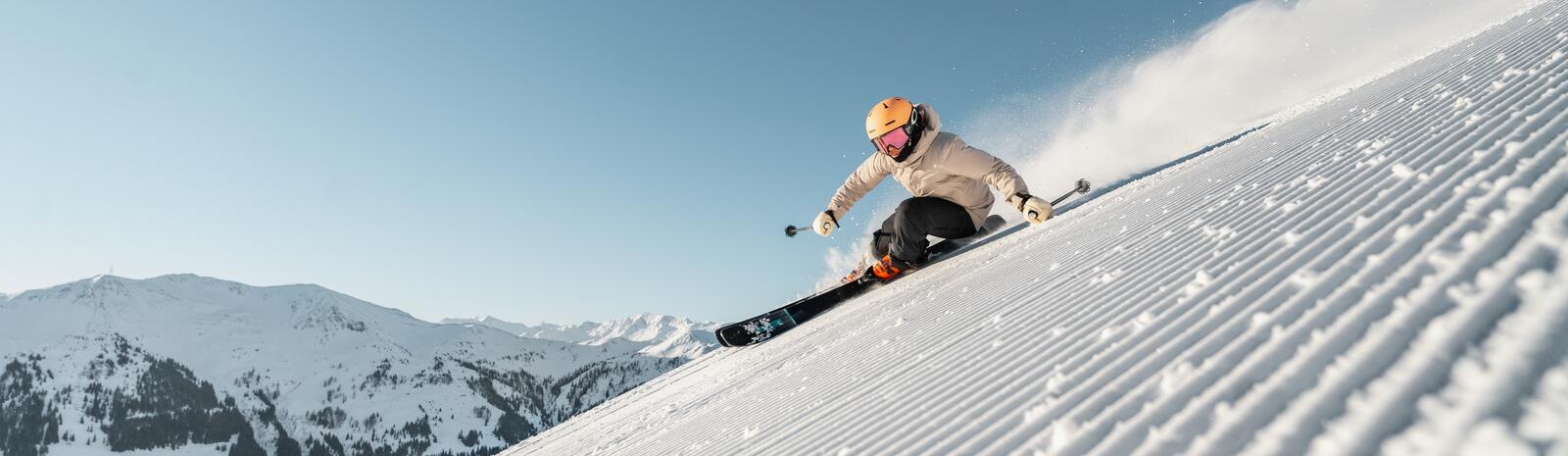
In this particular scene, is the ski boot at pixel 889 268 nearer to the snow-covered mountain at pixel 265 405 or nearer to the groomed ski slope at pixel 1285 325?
the groomed ski slope at pixel 1285 325

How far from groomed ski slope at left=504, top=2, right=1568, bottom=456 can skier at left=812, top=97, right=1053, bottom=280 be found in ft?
7.15

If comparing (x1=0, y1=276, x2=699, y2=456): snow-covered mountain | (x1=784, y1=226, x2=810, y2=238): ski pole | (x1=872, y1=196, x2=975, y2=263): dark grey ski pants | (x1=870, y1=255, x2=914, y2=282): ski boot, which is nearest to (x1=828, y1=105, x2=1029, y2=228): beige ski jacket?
(x1=872, y1=196, x2=975, y2=263): dark grey ski pants

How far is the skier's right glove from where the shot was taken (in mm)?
7969

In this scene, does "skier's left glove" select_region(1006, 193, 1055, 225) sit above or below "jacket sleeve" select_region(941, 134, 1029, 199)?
below

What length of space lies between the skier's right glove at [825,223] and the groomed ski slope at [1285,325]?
3.40m

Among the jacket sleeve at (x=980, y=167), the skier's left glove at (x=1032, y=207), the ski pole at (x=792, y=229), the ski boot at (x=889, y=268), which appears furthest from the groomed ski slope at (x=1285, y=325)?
the ski pole at (x=792, y=229)

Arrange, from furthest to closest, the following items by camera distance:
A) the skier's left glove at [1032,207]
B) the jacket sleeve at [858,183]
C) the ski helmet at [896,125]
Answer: the jacket sleeve at [858,183] → the ski helmet at [896,125] → the skier's left glove at [1032,207]

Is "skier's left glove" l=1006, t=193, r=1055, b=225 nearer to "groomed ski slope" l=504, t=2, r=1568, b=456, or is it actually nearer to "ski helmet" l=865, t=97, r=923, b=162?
"ski helmet" l=865, t=97, r=923, b=162

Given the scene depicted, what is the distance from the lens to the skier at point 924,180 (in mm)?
6457

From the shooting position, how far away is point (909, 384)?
271 cm

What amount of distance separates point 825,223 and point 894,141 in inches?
69.6

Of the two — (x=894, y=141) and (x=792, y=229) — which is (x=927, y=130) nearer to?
(x=894, y=141)

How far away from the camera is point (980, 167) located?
21.8 ft

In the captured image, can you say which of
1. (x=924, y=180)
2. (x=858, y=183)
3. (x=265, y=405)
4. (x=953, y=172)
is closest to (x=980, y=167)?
(x=953, y=172)
